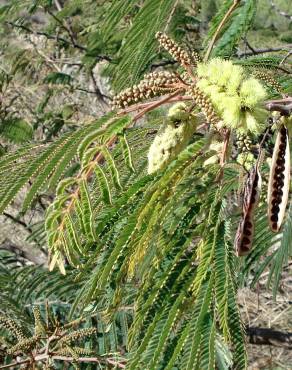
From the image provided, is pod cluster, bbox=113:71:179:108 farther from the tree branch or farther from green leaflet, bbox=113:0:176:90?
the tree branch

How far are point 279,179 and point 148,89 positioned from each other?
24 centimetres

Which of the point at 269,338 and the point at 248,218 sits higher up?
the point at 269,338

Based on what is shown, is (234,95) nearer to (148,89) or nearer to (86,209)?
(148,89)

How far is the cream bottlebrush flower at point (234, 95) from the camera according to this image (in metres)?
0.92

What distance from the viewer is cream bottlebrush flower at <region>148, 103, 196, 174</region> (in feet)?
3.28

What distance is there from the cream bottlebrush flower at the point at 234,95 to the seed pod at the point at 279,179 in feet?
0.18

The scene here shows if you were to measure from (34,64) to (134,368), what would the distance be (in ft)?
17.3

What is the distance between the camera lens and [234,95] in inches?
36.6

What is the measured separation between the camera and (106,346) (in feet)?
7.88

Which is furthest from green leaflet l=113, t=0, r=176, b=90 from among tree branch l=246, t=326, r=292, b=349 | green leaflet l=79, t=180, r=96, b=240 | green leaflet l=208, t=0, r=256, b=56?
tree branch l=246, t=326, r=292, b=349

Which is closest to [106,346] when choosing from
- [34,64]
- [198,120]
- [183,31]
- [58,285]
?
[58,285]

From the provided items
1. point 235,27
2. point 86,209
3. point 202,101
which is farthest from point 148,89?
point 235,27

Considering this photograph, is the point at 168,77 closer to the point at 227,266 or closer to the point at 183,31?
the point at 227,266

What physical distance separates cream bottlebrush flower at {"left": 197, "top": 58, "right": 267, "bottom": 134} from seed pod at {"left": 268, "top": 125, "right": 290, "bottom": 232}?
53mm
